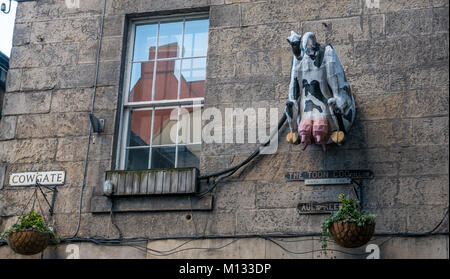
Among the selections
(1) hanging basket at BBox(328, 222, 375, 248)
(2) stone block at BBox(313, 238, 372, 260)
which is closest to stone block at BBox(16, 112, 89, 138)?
(2) stone block at BBox(313, 238, 372, 260)

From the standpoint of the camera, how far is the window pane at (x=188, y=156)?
31.7 ft

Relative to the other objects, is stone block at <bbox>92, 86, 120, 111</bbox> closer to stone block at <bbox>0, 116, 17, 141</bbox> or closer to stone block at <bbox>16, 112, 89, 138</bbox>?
stone block at <bbox>16, 112, 89, 138</bbox>

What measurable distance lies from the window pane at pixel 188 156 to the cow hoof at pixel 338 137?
191 cm

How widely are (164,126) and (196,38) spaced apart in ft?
4.45

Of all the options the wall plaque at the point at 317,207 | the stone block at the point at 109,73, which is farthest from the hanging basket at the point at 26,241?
the wall plaque at the point at 317,207

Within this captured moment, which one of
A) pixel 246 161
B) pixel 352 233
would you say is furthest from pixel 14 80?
pixel 352 233

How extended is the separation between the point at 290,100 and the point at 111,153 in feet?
8.41

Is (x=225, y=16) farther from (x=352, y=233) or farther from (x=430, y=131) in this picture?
(x=352, y=233)

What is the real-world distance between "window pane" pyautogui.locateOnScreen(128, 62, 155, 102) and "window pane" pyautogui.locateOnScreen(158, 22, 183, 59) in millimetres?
255

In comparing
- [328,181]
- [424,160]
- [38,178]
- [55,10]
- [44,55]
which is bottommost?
[328,181]

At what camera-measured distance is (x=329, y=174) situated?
8.89 m
